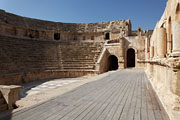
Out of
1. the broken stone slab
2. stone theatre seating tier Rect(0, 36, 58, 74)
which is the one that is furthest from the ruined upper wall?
the broken stone slab

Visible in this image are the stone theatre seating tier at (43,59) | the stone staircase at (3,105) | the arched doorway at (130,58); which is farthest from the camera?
the arched doorway at (130,58)

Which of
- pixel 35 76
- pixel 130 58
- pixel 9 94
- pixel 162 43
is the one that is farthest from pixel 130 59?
pixel 9 94

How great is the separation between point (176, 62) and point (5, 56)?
1452 cm

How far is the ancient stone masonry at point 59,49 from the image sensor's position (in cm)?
1386

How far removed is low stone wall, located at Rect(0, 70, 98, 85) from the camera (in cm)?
1115

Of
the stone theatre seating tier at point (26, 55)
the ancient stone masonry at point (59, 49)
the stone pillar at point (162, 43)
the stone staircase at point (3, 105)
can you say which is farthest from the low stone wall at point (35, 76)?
the stone pillar at point (162, 43)

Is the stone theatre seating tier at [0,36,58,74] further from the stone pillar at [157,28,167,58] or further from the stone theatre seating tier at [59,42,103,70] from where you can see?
the stone pillar at [157,28,167,58]

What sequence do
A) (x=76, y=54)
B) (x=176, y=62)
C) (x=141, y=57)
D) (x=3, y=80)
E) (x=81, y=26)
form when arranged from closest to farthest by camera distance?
(x=176, y=62), (x=3, y=80), (x=141, y=57), (x=76, y=54), (x=81, y=26)

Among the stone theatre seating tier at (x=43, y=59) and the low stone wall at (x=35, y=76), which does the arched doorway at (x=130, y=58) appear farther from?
the low stone wall at (x=35, y=76)

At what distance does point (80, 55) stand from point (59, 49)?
10.8 feet

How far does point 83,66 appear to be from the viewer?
1623cm

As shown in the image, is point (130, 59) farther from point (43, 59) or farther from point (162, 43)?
point (162, 43)

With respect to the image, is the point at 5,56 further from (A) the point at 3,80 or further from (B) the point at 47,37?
(B) the point at 47,37

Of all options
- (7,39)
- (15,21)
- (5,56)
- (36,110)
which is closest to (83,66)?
(5,56)
